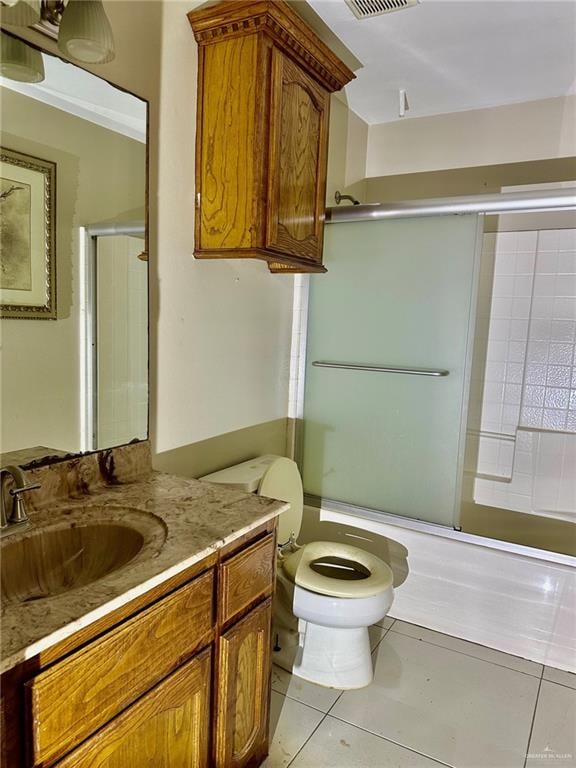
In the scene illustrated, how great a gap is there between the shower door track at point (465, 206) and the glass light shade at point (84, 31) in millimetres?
1255

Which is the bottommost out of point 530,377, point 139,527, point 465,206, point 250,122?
point 139,527

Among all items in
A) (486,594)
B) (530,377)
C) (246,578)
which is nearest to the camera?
(246,578)

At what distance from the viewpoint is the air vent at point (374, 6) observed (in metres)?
1.79

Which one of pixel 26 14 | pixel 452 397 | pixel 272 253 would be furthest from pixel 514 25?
pixel 26 14

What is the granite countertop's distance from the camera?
831 millimetres

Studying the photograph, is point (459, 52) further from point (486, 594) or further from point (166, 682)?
point (166, 682)

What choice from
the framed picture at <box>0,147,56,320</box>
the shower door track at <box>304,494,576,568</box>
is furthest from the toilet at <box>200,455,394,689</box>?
the framed picture at <box>0,147,56,320</box>

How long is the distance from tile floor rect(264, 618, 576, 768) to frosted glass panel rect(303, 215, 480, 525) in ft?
1.93

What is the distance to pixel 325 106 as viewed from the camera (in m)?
2.00

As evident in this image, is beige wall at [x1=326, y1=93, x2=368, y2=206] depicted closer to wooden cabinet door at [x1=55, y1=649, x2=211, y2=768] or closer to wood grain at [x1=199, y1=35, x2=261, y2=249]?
wood grain at [x1=199, y1=35, x2=261, y2=249]

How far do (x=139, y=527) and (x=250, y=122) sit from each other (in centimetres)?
124

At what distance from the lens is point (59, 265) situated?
4.34 ft

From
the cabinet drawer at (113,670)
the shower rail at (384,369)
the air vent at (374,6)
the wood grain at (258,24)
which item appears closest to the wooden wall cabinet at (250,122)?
the wood grain at (258,24)

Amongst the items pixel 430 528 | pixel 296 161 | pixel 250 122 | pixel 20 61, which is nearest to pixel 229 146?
pixel 250 122
